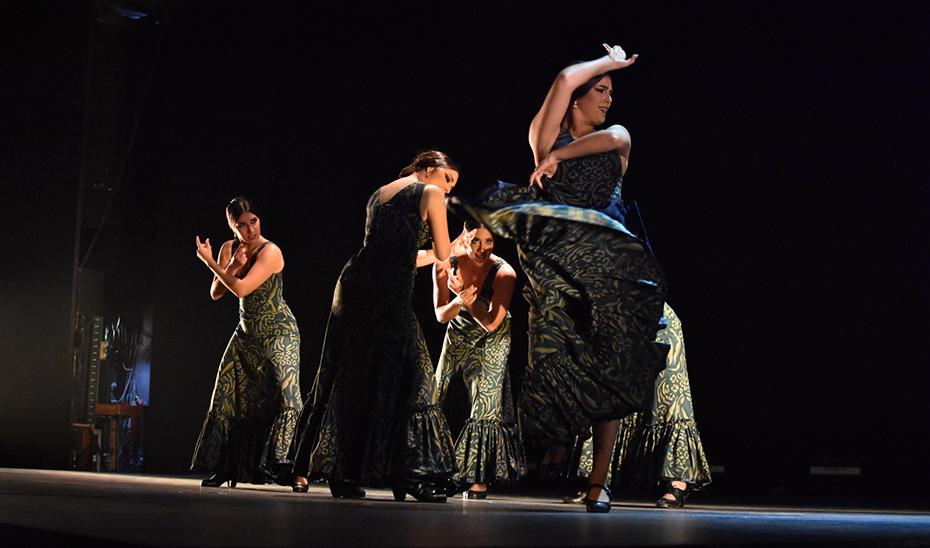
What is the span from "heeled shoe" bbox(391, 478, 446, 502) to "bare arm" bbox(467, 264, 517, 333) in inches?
50.5

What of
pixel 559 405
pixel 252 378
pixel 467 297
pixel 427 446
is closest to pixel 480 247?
pixel 467 297

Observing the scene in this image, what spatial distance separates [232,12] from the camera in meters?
8.32

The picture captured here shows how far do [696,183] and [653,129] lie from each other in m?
0.40

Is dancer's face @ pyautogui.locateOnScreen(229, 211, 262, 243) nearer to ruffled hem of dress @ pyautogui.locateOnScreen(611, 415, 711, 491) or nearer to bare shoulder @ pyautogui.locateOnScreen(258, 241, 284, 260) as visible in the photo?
bare shoulder @ pyautogui.locateOnScreen(258, 241, 284, 260)

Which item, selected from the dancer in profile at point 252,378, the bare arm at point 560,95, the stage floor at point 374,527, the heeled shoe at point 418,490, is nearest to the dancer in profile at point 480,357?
the dancer in profile at point 252,378

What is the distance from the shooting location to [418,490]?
13.1 ft

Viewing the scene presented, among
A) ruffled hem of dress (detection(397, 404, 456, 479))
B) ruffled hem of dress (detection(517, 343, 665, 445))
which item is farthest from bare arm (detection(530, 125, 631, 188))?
ruffled hem of dress (detection(397, 404, 456, 479))

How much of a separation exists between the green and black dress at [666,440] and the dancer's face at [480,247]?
109 cm

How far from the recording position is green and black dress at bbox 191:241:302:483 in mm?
5078

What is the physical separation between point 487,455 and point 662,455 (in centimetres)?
96

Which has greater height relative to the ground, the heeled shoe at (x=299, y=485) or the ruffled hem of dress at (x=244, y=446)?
the ruffled hem of dress at (x=244, y=446)

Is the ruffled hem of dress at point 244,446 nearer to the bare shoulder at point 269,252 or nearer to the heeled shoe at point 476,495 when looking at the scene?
Result: the bare shoulder at point 269,252

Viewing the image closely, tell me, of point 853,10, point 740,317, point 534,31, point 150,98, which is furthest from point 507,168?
point 150,98

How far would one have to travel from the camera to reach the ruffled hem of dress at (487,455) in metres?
5.02
